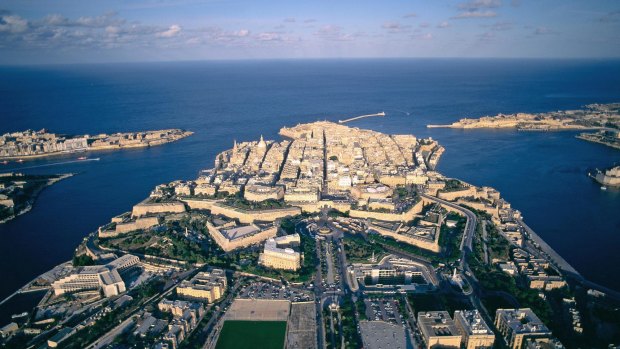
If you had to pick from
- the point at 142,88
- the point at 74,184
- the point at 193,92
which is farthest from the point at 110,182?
the point at 142,88

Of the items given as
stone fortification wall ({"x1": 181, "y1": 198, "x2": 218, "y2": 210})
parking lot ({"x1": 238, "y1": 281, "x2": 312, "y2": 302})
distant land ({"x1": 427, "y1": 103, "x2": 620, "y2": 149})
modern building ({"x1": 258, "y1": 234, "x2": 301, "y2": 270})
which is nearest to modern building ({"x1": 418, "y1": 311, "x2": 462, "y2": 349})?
parking lot ({"x1": 238, "y1": 281, "x2": 312, "y2": 302})

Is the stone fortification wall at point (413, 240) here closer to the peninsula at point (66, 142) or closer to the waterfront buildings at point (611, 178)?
the waterfront buildings at point (611, 178)

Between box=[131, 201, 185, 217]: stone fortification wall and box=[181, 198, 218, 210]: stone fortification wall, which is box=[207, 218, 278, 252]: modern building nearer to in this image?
box=[181, 198, 218, 210]: stone fortification wall

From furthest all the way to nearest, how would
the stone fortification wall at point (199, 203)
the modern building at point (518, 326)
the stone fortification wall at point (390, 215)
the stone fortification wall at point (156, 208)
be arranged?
the stone fortification wall at point (199, 203) → the stone fortification wall at point (156, 208) → the stone fortification wall at point (390, 215) → the modern building at point (518, 326)

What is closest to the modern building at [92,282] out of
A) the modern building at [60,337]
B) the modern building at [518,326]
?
the modern building at [60,337]

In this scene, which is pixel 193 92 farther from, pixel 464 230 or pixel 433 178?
pixel 464 230

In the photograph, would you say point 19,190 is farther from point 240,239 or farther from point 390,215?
point 390,215
